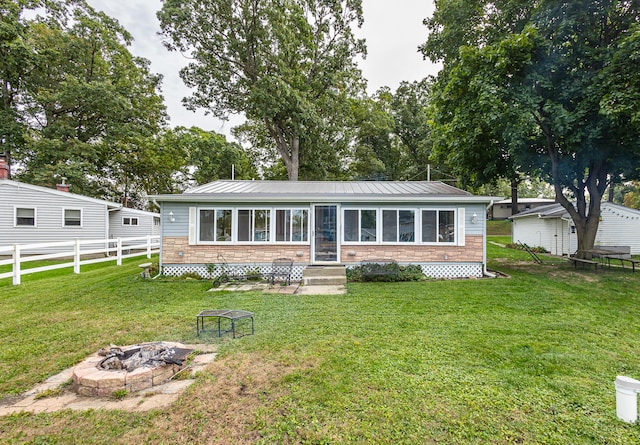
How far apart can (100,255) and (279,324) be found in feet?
48.4

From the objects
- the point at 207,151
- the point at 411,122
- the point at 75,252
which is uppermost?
the point at 411,122

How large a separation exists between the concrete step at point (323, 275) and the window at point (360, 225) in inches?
46.1

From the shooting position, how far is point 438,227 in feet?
32.0

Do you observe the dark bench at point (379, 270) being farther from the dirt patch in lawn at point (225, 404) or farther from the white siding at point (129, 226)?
the white siding at point (129, 226)

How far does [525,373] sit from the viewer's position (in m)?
3.52

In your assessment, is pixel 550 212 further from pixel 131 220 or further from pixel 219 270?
pixel 131 220

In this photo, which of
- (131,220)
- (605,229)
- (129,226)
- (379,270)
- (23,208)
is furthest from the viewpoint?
(131,220)

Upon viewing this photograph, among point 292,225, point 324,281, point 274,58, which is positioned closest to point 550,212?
point 324,281

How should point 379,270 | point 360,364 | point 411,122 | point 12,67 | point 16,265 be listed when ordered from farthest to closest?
point 411,122
point 12,67
point 379,270
point 16,265
point 360,364

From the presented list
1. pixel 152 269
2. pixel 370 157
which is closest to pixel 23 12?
pixel 152 269

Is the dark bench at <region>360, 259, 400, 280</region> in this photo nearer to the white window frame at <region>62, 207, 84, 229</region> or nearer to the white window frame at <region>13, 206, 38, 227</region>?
the white window frame at <region>62, 207, 84, 229</region>

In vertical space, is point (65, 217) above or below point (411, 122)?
below

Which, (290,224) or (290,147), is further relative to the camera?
(290,147)

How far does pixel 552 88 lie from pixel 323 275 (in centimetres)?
978
